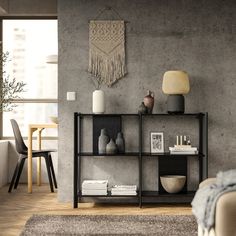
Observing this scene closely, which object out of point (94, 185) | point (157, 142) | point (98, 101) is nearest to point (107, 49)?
point (98, 101)

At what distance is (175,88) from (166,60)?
1.52 feet

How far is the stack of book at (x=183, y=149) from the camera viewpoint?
579 centimetres

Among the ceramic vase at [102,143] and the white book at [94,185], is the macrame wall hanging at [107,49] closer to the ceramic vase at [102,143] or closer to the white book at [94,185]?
the ceramic vase at [102,143]

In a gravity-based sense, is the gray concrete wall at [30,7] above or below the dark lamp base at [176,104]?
above

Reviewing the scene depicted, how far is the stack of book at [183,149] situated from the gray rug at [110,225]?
30.5 inches

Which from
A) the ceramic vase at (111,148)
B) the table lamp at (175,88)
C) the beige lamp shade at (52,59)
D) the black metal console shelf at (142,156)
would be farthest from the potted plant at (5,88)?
the table lamp at (175,88)

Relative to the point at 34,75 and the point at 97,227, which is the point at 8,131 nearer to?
the point at 34,75

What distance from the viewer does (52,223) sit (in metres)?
4.92

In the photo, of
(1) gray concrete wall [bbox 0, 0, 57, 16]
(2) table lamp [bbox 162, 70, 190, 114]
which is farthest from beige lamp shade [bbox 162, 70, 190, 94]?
(1) gray concrete wall [bbox 0, 0, 57, 16]

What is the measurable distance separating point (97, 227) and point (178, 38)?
7.71 ft

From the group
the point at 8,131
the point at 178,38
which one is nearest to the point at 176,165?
the point at 178,38

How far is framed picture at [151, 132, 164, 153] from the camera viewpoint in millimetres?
6027

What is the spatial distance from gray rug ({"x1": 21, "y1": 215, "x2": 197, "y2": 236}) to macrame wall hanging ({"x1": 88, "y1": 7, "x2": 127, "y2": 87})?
5.25 feet

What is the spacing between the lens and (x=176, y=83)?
5738 mm
